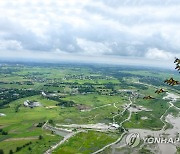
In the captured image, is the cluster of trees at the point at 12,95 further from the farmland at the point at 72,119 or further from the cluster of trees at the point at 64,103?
the cluster of trees at the point at 64,103

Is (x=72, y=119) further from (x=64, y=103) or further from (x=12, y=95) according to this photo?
(x=12, y=95)

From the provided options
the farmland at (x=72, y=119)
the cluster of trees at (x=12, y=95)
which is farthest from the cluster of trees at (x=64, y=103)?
the cluster of trees at (x=12, y=95)

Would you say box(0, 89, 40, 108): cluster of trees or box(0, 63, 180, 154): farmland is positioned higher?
box(0, 89, 40, 108): cluster of trees

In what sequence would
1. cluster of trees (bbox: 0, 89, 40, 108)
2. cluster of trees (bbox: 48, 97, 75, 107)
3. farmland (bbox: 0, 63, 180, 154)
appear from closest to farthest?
farmland (bbox: 0, 63, 180, 154)
cluster of trees (bbox: 48, 97, 75, 107)
cluster of trees (bbox: 0, 89, 40, 108)

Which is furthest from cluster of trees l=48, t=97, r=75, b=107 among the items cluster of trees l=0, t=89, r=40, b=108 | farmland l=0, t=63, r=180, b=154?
cluster of trees l=0, t=89, r=40, b=108

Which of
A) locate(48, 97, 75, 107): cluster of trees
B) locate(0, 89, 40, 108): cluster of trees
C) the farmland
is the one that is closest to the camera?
the farmland

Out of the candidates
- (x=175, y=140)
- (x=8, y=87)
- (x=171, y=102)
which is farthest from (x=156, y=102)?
(x=8, y=87)

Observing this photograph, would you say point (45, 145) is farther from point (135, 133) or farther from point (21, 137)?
point (135, 133)

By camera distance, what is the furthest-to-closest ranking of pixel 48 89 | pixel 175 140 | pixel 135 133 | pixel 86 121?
1. pixel 48 89
2. pixel 86 121
3. pixel 135 133
4. pixel 175 140

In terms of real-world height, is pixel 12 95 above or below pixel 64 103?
above

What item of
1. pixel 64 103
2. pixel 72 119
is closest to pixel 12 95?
pixel 64 103

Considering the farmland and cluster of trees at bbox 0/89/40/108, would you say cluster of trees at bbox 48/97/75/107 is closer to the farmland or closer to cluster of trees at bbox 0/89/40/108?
the farmland
